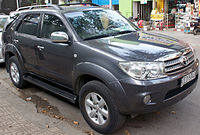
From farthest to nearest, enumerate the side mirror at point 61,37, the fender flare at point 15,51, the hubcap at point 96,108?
the fender flare at point 15,51
the side mirror at point 61,37
the hubcap at point 96,108

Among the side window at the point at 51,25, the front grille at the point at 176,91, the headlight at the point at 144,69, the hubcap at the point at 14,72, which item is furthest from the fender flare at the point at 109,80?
the hubcap at the point at 14,72

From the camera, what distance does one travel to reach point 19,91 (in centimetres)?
568

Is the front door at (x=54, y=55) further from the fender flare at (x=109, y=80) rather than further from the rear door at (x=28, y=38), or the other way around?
the fender flare at (x=109, y=80)

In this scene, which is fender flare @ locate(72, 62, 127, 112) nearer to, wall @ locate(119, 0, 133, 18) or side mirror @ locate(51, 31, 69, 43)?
side mirror @ locate(51, 31, 69, 43)

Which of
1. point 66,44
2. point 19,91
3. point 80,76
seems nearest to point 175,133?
point 80,76

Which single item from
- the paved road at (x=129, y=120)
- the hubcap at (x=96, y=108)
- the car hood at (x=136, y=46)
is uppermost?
the car hood at (x=136, y=46)

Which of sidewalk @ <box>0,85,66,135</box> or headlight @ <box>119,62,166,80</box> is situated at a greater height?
headlight @ <box>119,62,166,80</box>

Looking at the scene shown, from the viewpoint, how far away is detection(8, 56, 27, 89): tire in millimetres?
5543

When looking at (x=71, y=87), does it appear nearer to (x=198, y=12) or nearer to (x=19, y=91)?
(x=19, y=91)

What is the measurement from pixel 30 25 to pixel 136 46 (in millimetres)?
2682

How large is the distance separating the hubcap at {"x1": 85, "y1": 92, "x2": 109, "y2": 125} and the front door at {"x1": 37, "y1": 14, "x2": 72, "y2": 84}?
1.97ft

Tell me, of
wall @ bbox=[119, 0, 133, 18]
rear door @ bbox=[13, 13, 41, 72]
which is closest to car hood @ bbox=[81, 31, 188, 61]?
rear door @ bbox=[13, 13, 41, 72]

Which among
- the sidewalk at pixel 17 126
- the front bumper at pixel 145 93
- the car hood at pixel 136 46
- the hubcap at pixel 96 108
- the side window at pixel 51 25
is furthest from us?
the side window at pixel 51 25

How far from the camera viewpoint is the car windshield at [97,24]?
4.09m
